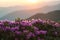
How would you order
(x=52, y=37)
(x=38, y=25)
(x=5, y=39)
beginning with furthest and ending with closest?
1. (x=38, y=25)
2. (x=52, y=37)
3. (x=5, y=39)

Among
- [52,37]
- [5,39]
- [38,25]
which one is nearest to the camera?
[5,39]

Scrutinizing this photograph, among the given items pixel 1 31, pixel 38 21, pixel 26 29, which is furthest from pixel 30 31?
pixel 38 21

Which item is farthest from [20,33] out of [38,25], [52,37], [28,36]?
[38,25]

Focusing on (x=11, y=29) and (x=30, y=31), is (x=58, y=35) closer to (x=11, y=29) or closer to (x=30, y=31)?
(x=30, y=31)

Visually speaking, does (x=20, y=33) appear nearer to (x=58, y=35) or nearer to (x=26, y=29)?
(x=26, y=29)

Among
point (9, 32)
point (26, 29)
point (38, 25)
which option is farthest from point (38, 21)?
point (9, 32)

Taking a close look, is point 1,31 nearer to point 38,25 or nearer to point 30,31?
point 30,31

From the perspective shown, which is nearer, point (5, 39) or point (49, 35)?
point (5, 39)

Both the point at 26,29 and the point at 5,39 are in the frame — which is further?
the point at 26,29
